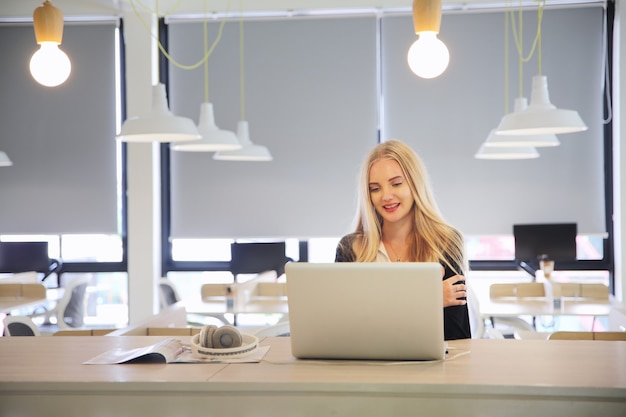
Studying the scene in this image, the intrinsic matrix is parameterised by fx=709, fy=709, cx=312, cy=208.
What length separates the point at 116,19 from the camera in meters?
7.16

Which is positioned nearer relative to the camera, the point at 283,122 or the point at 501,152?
the point at 501,152

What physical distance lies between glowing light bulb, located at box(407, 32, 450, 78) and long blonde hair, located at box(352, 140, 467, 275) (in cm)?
30

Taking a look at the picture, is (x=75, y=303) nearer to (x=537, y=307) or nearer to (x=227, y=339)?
(x=537, y=307)

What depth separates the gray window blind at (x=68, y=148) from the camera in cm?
723

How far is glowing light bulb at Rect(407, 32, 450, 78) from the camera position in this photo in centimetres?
264

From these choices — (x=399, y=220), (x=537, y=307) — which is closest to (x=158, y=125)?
(x=399, y=220)

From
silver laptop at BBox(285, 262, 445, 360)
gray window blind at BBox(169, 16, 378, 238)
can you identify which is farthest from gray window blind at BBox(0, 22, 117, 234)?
silver laptop at BBox(285, 262, 445, 360)

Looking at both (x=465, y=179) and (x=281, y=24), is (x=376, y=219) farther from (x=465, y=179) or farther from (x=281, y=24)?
(x=281, y=24)

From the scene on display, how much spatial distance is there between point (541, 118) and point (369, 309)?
8.13 ft

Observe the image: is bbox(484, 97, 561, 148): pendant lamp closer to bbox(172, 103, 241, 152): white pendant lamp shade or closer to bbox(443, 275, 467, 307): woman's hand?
bbox(172, 103, 241, 152): white pendant lamp shade

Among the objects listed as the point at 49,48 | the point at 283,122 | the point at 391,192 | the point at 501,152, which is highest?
the point at 283,122

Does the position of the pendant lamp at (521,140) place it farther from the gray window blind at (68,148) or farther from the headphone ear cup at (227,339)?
the gray window blind at (68,148)

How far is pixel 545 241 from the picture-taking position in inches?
248

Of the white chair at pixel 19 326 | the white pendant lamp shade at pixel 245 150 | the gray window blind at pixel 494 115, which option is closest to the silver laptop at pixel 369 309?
the white chair at pixel 19 326
